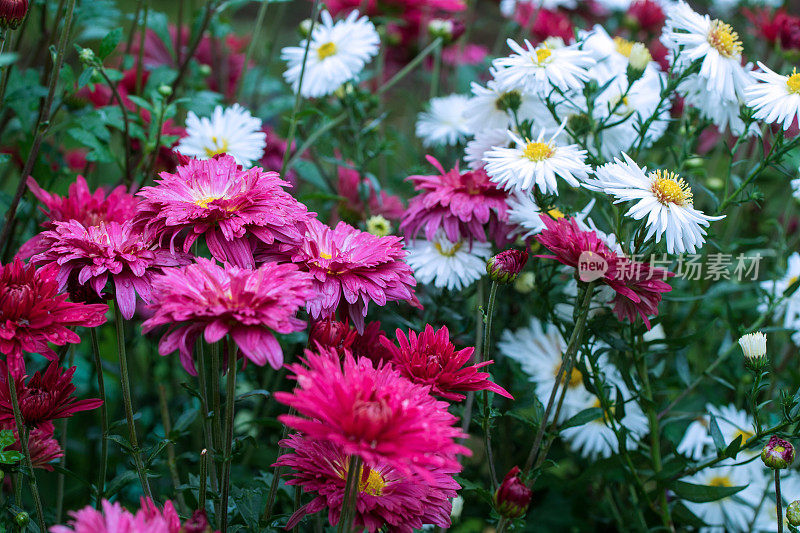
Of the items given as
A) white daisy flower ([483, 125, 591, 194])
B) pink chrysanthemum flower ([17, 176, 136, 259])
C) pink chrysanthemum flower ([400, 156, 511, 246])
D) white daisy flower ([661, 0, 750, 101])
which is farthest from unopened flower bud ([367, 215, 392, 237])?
white daisy flower ([661, 0, 750, 101])

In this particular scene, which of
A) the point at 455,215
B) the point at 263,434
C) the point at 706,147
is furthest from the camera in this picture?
the point at 706,147

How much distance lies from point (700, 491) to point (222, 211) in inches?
21.7

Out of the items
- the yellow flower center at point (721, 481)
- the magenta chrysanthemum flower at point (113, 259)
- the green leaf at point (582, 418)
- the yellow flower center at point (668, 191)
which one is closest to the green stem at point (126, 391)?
the magenta chrysanthemum flower at point (113, 259)

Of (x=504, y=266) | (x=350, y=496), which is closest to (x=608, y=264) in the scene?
(x=504, y=266)

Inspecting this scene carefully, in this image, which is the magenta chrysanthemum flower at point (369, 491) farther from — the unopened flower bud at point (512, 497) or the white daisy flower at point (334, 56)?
the white daisy flower at point (334, 56)

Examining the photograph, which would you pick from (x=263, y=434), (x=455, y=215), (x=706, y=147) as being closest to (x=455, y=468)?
(x=455, y=215)

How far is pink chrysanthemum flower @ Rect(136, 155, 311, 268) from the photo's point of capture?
1.86ft

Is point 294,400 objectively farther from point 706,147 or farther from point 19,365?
point 706,147

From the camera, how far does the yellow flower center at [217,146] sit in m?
0.84

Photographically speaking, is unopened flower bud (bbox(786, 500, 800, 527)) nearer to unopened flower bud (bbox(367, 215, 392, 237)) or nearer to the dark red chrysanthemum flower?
unopened flower bud (bbox(367, 215, 392, 237))

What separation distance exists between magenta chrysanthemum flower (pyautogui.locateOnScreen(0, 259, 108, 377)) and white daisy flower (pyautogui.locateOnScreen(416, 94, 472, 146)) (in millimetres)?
560

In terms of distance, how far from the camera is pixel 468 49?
1.54 m

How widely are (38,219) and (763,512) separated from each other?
99 centimetres

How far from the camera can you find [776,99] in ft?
2.37
